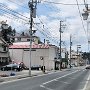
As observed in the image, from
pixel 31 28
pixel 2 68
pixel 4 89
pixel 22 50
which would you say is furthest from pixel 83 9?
pixel 22 50

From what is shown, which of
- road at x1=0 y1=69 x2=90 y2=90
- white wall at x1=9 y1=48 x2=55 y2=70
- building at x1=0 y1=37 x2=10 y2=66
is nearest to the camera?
road at x1=0 y1=69 x2=90 y2=90

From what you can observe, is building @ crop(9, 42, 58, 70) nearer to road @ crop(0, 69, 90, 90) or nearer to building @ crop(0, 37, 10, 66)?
building @ crop(0, 37, 10, 66)

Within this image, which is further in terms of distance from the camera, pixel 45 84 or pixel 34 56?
pixel 34 56

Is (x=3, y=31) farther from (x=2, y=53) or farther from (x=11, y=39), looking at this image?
(x=2, y=53)

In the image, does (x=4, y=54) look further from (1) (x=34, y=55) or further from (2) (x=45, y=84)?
(2) (x=45, y=84)

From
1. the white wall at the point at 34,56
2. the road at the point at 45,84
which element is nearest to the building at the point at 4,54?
the white wall at the point at 34,56

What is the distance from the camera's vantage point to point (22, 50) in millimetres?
97500

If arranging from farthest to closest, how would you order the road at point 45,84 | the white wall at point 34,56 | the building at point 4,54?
the white wall at point 34,56
the building at point 4,54
the road at point 45,84

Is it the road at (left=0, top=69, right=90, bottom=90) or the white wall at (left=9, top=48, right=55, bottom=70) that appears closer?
the road at (left=0, top=69, right=90, bottom=90)

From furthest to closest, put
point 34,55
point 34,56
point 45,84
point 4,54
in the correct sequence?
1. point 34,55
2. point 34,56
3. point 4,54
4. point 45,84

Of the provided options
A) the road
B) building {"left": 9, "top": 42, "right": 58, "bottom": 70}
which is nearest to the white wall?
building {"left": 9, "top": 42, "right": 58, "bottom": 70}

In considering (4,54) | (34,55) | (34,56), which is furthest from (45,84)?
(34,55)

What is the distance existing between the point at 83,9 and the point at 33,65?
216ft

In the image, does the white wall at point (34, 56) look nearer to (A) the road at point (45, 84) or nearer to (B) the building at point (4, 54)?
(B) the building at point (4, 54)
